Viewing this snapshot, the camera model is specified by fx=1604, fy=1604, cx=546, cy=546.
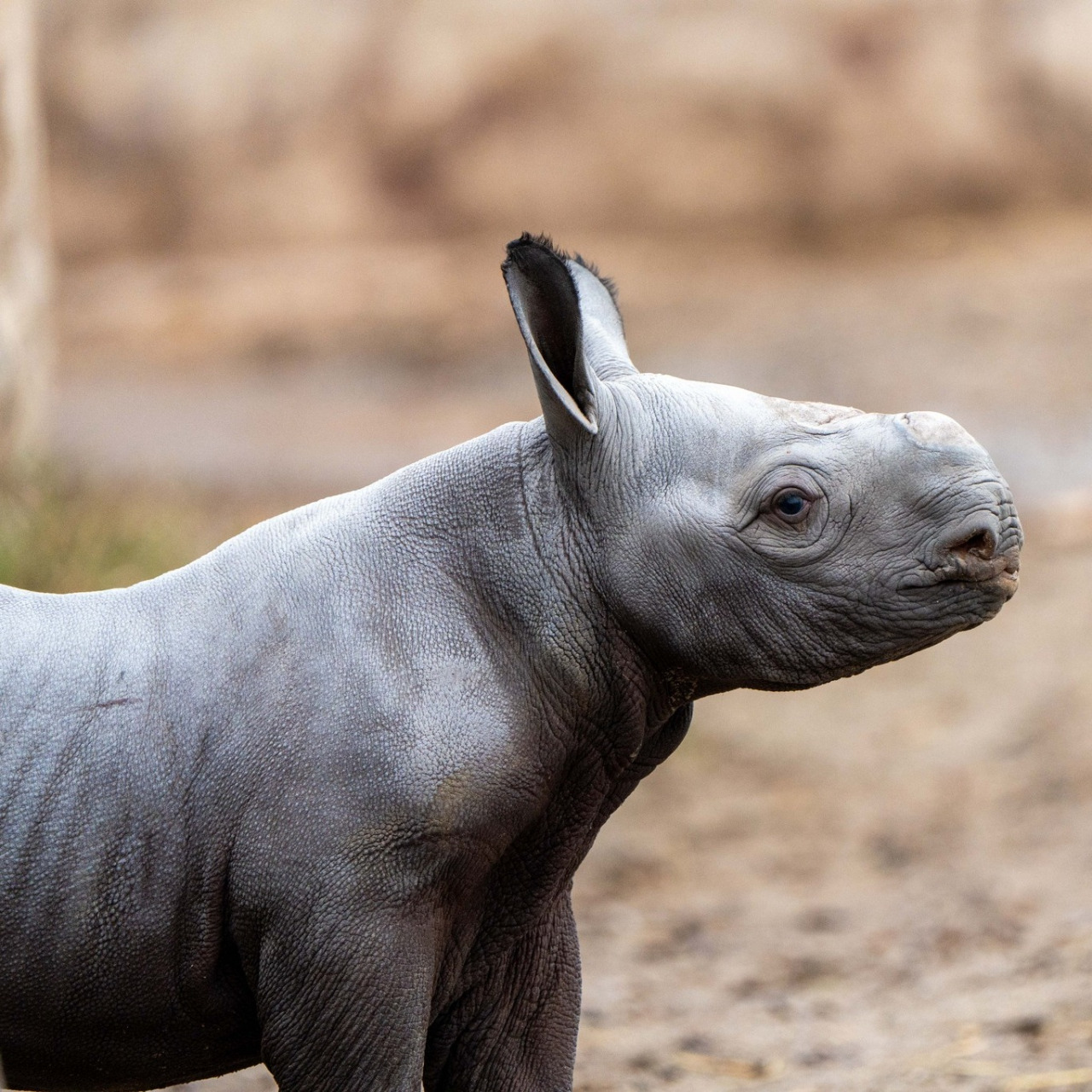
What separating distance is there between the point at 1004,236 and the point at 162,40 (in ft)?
33.6

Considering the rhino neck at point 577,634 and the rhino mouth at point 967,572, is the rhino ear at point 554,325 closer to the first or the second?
the rhino neck at point 577,634

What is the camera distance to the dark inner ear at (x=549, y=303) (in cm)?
290

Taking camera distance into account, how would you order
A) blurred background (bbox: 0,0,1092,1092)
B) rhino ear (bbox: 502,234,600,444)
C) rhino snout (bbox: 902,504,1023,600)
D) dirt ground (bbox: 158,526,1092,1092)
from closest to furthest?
rhino snout (bbox: 902,504,1023,600) < rhino ear (bbox: 502,234,600,444) < dirt ground (bbox: 158,526,1092,1092) < blurred background (bbox: 0,0,1092,1092)

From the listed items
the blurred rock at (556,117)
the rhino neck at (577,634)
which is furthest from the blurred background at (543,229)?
the rhino neck at (577,634)

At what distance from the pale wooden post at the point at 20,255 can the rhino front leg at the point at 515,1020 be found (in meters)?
6.56

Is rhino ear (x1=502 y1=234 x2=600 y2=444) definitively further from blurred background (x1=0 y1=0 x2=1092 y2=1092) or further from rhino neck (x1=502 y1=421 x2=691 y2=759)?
blurred background (x1=0 y1=0 x2=1092 y2=1092)

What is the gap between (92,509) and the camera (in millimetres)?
8883

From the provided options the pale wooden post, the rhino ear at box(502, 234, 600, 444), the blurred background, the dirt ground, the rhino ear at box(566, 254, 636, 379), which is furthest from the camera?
the blurred background

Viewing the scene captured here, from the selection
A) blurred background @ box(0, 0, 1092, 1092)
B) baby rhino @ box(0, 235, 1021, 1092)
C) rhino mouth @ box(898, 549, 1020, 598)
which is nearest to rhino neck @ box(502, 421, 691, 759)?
baby rhino @ box(0, 235, 1021, 1092)

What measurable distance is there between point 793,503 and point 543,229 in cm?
989

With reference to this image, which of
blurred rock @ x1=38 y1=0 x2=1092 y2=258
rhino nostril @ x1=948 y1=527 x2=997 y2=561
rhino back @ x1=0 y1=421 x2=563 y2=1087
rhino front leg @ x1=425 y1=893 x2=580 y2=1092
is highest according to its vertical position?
blurred rock @ x1=38 y1=0 x2=1092 y2=258

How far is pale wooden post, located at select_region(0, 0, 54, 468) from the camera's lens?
9422 millimetres

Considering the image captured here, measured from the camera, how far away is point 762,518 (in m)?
2.86

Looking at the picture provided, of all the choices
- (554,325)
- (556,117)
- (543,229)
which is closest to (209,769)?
(554,325)
